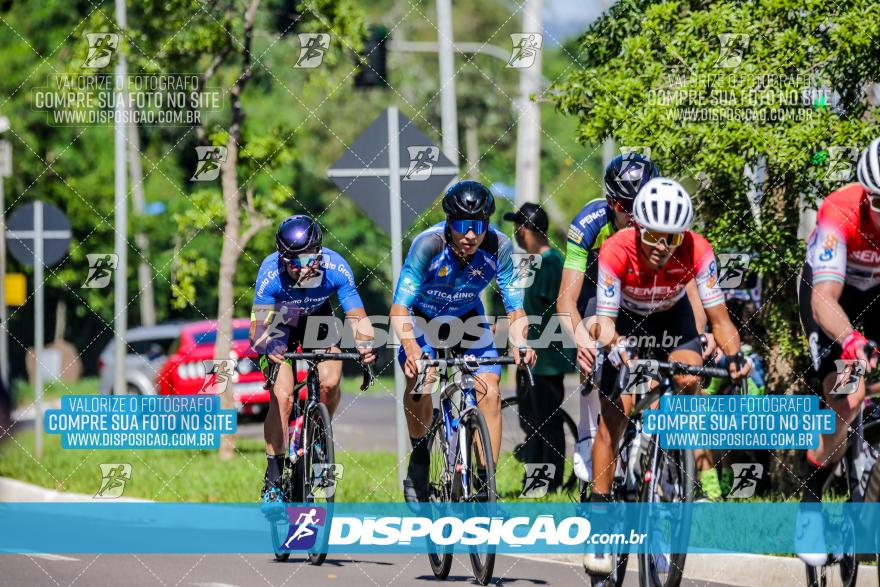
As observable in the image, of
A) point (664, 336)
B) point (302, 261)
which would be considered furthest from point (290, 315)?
point (664, 336)

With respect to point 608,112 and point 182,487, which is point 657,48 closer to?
point 608,112

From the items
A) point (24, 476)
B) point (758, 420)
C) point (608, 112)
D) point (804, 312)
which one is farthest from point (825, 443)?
point (24, 476)

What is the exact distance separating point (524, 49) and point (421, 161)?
126 centimetres

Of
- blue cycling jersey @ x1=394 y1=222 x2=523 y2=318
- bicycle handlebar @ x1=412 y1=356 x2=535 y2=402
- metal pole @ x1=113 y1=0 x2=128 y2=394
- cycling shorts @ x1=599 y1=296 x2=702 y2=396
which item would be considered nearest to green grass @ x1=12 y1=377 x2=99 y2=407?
metal pole @ x1=113 y1=0 x2=128 y2=394

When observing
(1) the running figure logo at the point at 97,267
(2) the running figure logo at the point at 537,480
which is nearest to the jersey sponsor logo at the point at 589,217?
(2) the running figure logo at the point at 537,480

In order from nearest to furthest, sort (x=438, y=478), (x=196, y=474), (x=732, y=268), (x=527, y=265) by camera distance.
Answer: (x=438, y=478) → (x=732, y=268) → (x=527, y=265) → (x=196, y=474)

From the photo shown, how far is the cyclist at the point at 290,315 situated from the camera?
9445 mm

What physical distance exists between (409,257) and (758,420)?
312 cm

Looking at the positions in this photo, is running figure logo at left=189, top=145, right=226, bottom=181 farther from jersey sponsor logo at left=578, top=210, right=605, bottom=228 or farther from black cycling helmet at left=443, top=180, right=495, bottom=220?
jersey sponsor logo at left=578, top=210, right=605, bottom=228

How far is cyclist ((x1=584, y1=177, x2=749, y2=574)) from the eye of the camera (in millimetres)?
7508

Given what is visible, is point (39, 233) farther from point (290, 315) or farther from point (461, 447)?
point (461, 447)

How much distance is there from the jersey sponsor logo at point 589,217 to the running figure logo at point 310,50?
5.05 metres

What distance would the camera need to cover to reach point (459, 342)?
9125 millimetres

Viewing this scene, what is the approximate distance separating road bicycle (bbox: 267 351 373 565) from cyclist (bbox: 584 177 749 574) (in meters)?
1.99
